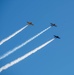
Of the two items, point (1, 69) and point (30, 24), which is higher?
point (30, 24)

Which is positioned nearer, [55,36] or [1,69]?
[1,69]

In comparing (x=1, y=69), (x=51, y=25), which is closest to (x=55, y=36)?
(x=51, y=25)

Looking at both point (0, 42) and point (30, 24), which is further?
point (30, 24)

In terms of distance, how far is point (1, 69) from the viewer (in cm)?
5166

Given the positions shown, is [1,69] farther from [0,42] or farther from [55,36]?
[55,36]

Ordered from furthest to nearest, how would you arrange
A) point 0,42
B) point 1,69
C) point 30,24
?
point 30,24 < point 0,42 < point 1,69

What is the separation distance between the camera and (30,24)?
72312mm

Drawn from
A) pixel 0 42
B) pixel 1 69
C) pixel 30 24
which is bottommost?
pixel 1 69

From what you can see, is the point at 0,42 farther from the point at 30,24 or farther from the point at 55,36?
the point at 55,36

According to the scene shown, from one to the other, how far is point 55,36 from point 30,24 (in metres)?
7.70

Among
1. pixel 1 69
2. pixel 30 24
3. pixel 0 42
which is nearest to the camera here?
pixel 1 69

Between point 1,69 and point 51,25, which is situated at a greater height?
point 51,25

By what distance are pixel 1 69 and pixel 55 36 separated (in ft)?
85.7

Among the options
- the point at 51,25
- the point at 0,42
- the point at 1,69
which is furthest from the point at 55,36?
the point at 1,69
